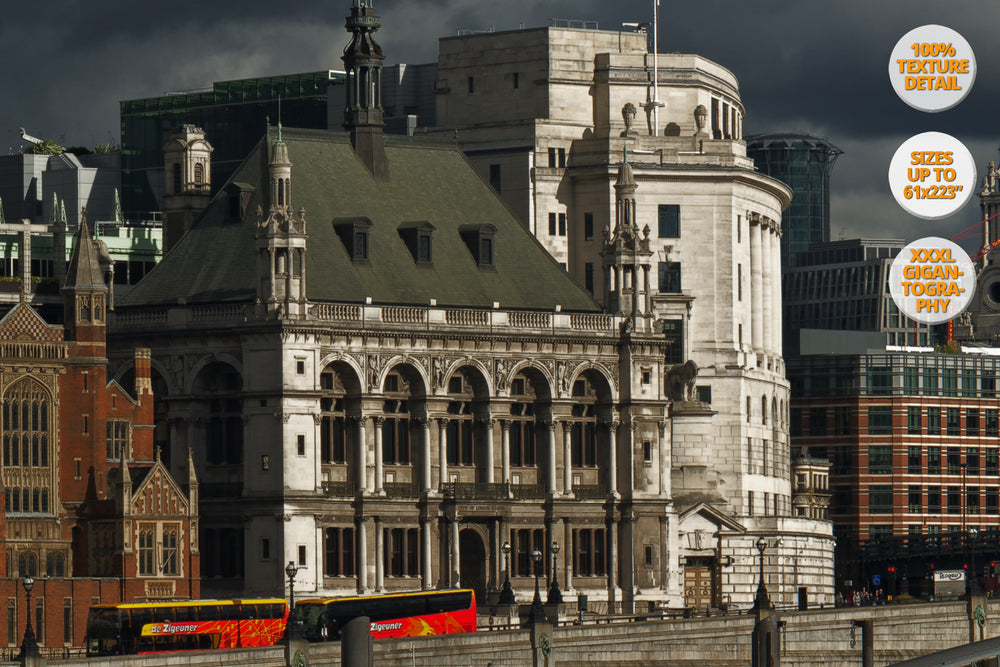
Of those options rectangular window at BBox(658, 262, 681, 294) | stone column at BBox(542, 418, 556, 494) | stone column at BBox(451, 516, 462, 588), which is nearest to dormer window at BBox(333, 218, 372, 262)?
stone column at BBox(542, 418, 556, 494)

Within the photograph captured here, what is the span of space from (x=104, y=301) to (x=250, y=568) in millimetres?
14563

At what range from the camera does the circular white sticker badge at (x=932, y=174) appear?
143 m

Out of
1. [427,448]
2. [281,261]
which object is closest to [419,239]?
[281,261]

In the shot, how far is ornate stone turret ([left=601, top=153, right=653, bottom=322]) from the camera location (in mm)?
151750

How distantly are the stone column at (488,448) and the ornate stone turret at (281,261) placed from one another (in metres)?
12.4

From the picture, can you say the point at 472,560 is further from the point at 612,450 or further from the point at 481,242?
the point at 481,242

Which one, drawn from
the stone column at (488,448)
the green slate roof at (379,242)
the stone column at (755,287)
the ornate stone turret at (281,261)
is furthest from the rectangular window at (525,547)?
the stone column at (755,287)

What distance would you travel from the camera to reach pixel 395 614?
12162 centimetres

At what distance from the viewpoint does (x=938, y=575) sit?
652 feet

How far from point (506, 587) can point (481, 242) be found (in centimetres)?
2251

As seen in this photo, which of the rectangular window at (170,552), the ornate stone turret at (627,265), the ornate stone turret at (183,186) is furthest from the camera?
the ornate stone turret at (627,265)

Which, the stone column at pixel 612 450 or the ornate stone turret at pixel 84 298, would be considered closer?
the ornate stone turret at pixel 84 298

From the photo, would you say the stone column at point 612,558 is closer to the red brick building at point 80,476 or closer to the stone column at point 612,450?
the stone column at point 612,450

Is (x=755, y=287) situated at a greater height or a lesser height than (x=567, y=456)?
greater
